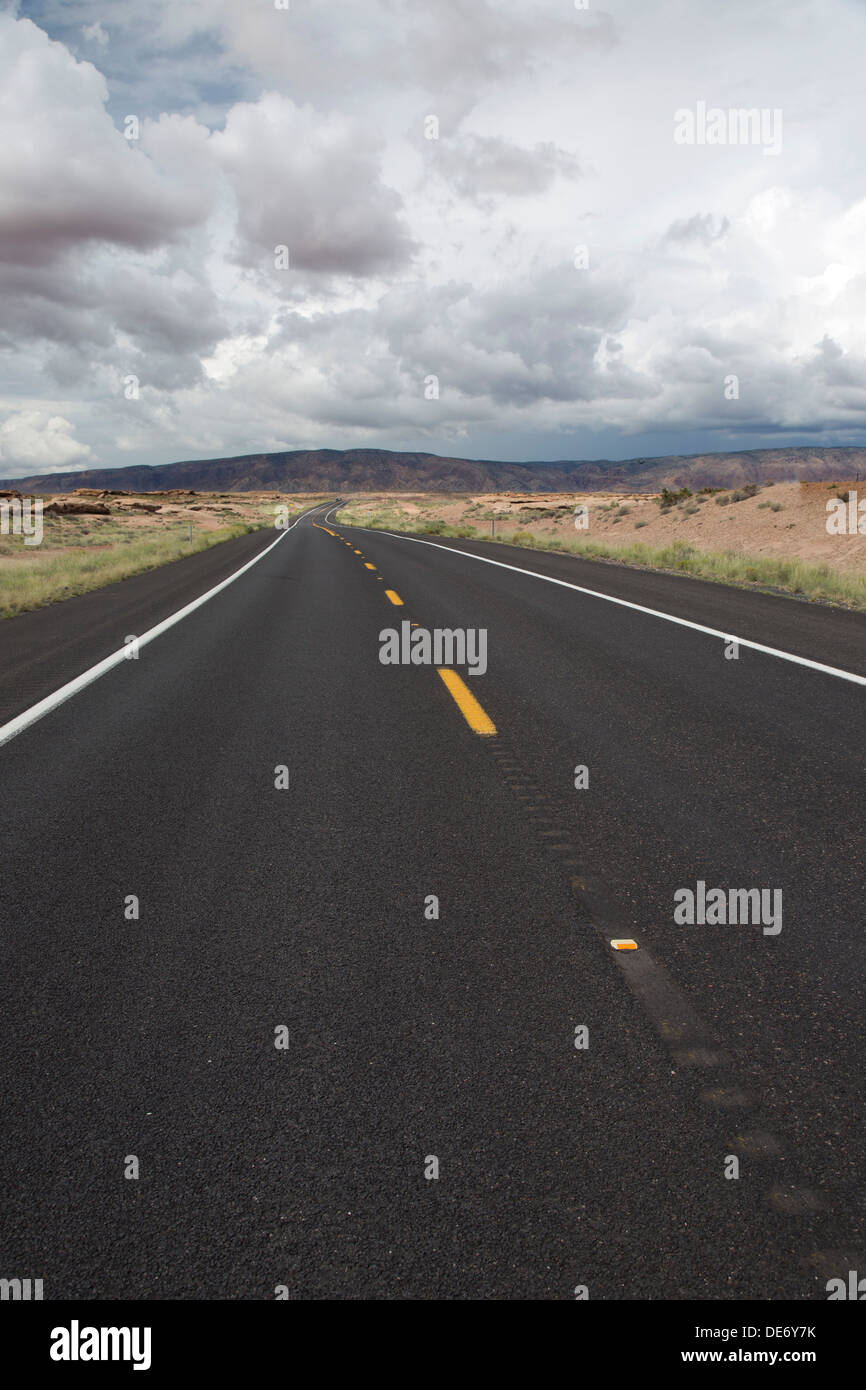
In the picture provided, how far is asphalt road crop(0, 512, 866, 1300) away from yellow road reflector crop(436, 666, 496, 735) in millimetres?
205

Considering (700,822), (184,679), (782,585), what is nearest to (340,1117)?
(700,822)

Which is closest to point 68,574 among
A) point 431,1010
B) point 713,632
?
point 713,632

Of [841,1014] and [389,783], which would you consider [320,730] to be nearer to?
[389,783]

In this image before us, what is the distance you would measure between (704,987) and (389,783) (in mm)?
2606

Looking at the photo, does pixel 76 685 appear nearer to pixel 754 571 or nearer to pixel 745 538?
pixel 754 571

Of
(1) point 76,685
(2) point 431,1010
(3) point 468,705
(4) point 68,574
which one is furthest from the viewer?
(4) point 68,574

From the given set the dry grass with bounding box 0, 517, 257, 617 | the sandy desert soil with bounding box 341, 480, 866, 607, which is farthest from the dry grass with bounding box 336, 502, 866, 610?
the dry grass with bounding box 0, 517, 257, 617

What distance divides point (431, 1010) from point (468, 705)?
177 inches

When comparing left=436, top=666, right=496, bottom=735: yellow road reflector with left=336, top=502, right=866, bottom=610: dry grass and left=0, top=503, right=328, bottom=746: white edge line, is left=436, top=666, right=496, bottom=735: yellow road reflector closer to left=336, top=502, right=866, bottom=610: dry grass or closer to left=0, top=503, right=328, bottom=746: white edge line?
left=0, top=503, right=328, bottom=746: white edge line

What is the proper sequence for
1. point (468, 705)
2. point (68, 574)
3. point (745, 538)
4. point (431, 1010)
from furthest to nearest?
point (745, 538) → point (68, 574) → point (468, 705) → point (431, 1010)

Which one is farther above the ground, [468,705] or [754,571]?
[754,571]

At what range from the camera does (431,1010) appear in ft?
9.50

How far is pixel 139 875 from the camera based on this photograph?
4.01 meters

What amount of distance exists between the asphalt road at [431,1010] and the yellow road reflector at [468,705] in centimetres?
20
